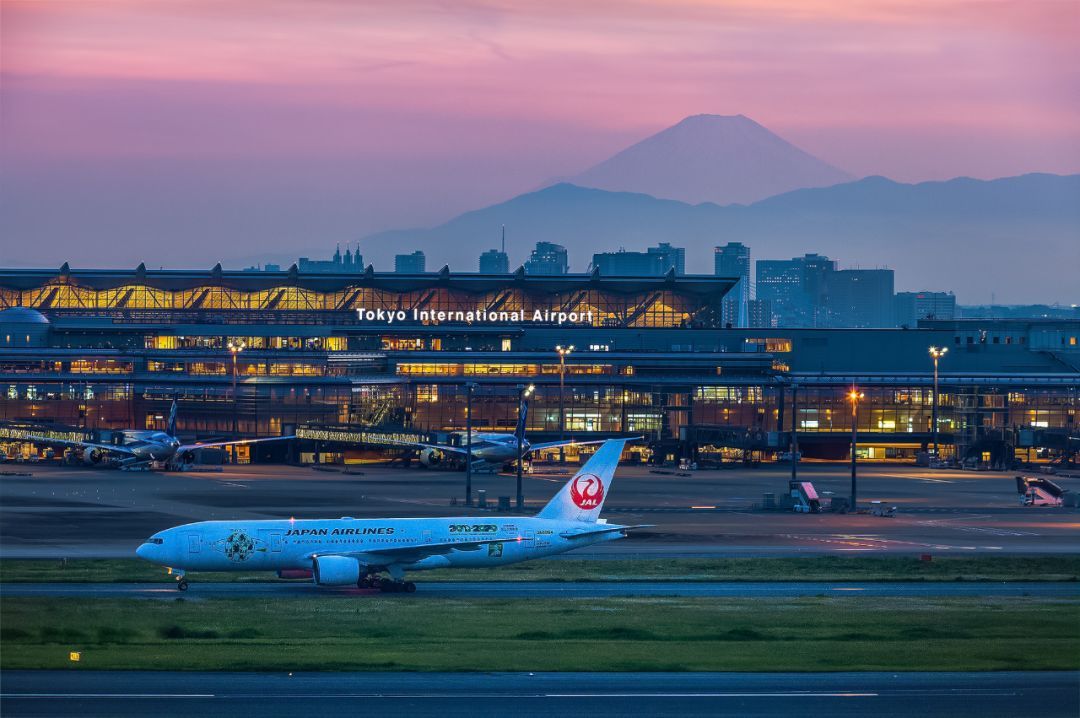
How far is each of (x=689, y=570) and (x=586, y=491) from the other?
847 cm

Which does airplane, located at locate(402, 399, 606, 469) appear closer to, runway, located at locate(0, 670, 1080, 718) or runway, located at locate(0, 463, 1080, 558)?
runway, located at locate(0, 463, 1080, 558)

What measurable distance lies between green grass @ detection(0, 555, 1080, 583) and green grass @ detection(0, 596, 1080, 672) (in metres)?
8.44

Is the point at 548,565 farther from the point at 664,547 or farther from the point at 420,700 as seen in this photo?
the point at 420,700

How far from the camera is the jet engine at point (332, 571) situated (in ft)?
214

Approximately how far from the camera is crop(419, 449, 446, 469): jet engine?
158m

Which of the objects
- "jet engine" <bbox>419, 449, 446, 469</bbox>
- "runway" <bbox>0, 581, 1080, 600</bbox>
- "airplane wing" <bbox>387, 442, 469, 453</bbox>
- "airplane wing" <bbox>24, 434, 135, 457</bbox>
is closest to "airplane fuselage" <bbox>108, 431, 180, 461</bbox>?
"airplane wing" <bbox>24, 434, 135, 457</bbox>

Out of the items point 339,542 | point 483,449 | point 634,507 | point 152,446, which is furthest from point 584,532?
point 152,446

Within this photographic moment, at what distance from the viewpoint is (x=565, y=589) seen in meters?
68.0

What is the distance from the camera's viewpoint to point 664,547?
8688 centimetres

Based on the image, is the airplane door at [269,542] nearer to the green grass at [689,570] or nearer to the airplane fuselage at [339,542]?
the airplane fuselage at [339,542]

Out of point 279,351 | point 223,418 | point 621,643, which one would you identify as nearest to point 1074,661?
point 621,643

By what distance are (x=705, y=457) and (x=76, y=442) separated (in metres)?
73.2

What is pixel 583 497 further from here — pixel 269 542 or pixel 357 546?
pixel 269 542

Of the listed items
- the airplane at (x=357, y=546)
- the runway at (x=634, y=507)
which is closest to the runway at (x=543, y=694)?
the airplane at (x=357, y=546)
